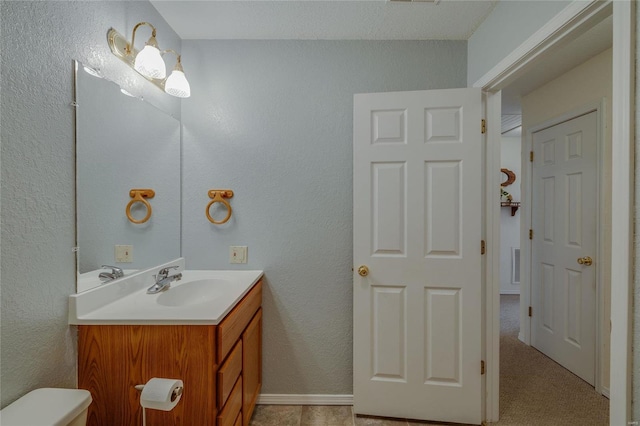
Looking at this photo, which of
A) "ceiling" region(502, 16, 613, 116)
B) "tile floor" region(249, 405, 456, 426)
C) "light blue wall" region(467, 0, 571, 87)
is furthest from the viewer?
"ceiling" region(502, 16, 613, 116)

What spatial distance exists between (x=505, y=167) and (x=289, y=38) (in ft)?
13.1

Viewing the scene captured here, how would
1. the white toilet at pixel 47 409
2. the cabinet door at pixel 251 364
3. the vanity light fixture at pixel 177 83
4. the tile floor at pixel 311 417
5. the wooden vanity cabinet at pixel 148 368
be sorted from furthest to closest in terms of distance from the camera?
the tile floor at pixel 311 417 → the vanity light fixture at pixel 177 83 → the cabinet door at pixel 251 364 → the wooden vanity cabinet at pixel 148 368 → the white toilet at pixel 47 409

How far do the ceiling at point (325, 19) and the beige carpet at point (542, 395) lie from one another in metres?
2.52

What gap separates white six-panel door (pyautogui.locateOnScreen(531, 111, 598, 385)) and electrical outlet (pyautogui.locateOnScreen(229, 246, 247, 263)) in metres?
2.63

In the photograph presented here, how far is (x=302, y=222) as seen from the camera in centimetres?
188

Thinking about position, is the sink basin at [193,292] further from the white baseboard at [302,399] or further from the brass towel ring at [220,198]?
the white baseboard at [302,399]

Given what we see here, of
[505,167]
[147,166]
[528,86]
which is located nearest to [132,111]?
[147,166]

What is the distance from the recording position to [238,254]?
1873 millimetres

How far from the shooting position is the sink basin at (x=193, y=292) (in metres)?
1.50

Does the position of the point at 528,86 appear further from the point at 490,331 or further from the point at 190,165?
the point at 190,165

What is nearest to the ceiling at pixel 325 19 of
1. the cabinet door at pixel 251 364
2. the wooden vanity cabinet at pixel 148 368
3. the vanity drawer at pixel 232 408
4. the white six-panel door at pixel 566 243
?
the white six-panel door at pixel 566 243

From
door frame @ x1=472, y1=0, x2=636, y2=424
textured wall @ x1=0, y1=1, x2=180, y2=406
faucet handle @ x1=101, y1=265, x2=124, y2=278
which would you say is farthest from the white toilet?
door frame @ x1=472, y1=0, x2=636, y2=424

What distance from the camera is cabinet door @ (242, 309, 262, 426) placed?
146 centimetres

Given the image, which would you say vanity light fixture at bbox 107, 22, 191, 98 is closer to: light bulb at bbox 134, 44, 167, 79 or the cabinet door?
light bulb at bbox 134, 44, 167, 79
